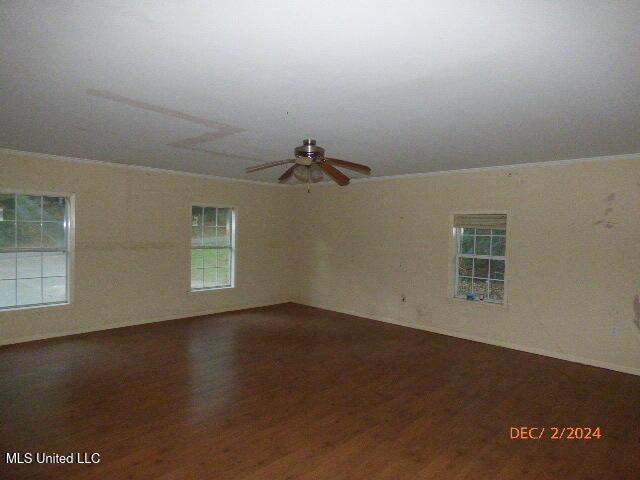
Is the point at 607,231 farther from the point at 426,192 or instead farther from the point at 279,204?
the point at 279,204

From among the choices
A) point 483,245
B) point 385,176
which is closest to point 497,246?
point 483,245

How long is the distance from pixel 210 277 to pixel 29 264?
2616 mm

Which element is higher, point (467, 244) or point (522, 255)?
point (467, 244)

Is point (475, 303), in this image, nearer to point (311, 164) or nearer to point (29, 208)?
point (311, 164)

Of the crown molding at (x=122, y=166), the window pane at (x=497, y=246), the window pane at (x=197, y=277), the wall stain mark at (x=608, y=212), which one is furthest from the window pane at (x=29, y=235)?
the wall stain mark at (x=608, y=212)

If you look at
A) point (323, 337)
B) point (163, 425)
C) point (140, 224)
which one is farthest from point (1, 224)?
point (323, 337)

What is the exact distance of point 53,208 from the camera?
202 inches

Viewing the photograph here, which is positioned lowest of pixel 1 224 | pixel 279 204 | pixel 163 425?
pixel 163 425

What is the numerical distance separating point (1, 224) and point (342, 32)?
5.05 m

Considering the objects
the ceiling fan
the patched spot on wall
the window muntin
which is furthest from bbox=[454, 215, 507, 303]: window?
the patched spot on wall

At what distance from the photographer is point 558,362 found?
4574 mm

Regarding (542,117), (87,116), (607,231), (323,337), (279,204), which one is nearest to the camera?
(542,117)

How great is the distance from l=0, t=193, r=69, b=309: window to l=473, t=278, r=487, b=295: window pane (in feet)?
18.5

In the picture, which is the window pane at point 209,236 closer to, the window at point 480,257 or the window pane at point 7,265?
the window pane at point 7,265
